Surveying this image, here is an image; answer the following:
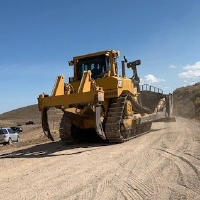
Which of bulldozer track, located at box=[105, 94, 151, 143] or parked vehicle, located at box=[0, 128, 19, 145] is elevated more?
bulldozer track, located at box=[105, 94, 151, 143]

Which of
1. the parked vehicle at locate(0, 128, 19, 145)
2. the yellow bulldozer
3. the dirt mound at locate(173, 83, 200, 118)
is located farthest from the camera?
the dirt mound at locate(173, 83, 200, 118)

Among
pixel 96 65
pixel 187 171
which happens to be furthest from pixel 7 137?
pixel 187 171

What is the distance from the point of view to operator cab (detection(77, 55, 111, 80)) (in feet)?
48.4

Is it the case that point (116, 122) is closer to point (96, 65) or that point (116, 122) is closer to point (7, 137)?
point (96, 65)

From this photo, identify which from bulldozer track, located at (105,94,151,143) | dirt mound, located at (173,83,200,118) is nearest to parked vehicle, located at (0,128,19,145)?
bulldozer track, located at (105,94,151,143)

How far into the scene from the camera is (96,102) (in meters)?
12.1

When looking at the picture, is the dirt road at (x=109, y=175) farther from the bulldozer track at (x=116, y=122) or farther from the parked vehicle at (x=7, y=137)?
the parked vehicle at (x=7, y=137)

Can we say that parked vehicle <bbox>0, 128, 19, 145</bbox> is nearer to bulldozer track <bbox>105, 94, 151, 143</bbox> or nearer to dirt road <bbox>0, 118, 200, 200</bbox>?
bulldozer track <bbox>105, 94, 151, 143</bbox>

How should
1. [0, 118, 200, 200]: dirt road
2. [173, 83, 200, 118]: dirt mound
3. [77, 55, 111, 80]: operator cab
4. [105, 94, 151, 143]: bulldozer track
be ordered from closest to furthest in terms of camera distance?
1. [0, 118, 200, 200]: dirt road
2. [105, 94, 151, 143]: bulldozer track
3. [77, 55, 111, 80]: operator cab
4. [173, 83, 200, 118]: dirt mound

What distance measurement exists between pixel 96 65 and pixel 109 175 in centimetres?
801

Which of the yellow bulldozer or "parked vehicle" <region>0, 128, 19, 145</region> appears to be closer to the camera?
the yellow bulldozer

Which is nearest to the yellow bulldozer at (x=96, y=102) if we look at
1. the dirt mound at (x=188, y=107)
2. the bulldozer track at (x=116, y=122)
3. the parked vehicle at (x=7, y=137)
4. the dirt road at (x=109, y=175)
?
the bulldozer track at (x=116, y=122)

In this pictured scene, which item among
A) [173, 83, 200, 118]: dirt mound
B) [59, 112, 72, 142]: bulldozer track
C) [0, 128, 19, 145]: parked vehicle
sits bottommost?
[0, 128, 19, 145]: parked vehicle

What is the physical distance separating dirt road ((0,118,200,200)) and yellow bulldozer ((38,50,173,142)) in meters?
1.82
